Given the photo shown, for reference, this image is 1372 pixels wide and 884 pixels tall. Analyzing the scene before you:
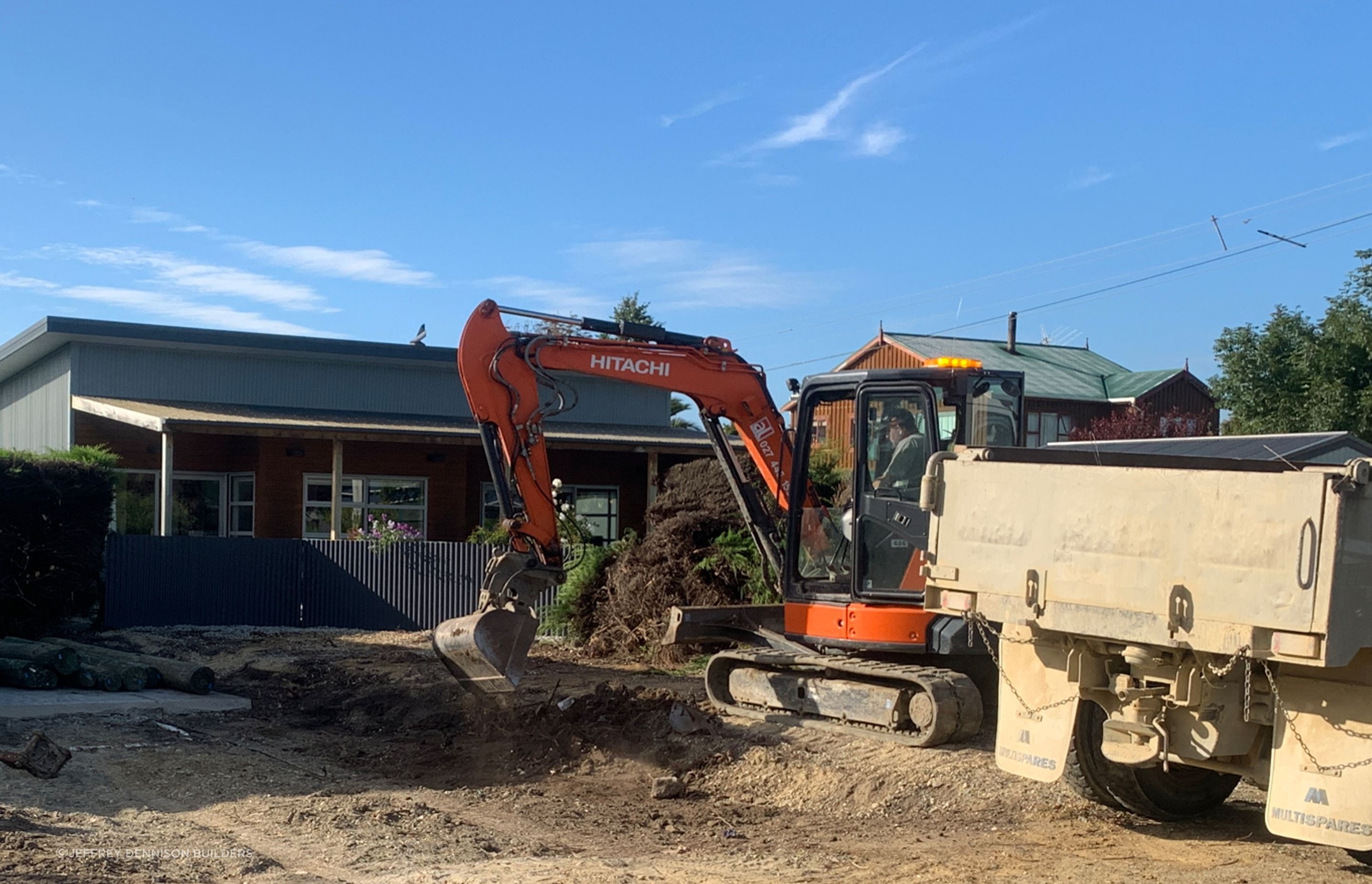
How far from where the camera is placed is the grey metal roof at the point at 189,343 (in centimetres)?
2475

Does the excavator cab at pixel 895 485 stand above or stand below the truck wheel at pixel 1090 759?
above

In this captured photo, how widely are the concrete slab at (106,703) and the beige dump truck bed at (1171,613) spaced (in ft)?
26.3

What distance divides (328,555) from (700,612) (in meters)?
10.7

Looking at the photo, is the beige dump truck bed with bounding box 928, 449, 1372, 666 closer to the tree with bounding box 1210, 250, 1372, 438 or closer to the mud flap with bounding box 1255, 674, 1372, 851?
the mud flap with bounding box 1255, 674, 1372, 851

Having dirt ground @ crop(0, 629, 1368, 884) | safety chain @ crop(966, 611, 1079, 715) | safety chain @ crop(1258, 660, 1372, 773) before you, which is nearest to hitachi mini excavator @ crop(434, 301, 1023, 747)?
dirt ground @ crop(0, 629, 1368, 884)

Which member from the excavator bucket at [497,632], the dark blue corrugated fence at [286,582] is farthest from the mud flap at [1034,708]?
the dark blue corrugated fence at [286,582]

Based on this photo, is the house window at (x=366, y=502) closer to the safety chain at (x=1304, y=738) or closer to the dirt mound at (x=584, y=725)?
the dirt mound at (x=584, y=725)

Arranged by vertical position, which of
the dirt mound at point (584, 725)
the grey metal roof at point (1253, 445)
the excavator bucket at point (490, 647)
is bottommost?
the dirt mound at point (584, 725)

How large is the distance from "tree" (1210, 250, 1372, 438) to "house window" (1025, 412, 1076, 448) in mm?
14041

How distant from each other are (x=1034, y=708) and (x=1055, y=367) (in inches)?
1776

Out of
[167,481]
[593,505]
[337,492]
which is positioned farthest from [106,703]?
[593,505]

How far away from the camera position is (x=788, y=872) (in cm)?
697

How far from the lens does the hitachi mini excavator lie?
32.3ft

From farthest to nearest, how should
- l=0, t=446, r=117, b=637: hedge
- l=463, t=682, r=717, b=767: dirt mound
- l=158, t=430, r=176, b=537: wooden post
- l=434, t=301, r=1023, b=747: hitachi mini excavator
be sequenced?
1. l=158, t=430, r=176, b=537: wooden post
2. l=0, t=446, r=117, b=637: hedge
3. l=463, t=682, r=717, b=767: dirt mound
4. l=434, t=301, r=1023, b=747: hitachi mini excavator
